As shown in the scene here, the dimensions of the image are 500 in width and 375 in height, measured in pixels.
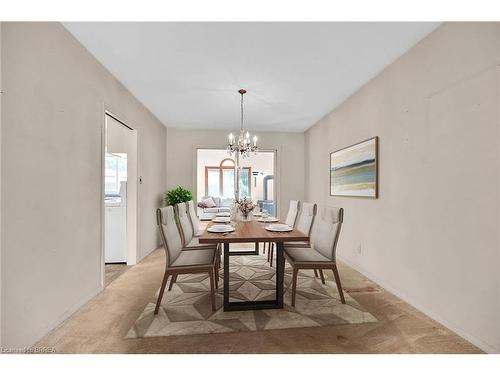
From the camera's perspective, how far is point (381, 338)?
5.49ft

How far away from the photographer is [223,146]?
205 inches

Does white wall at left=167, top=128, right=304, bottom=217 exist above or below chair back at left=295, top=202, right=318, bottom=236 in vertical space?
above

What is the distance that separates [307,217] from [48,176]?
8.32 ft

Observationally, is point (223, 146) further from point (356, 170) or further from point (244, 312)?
point (244, 312)

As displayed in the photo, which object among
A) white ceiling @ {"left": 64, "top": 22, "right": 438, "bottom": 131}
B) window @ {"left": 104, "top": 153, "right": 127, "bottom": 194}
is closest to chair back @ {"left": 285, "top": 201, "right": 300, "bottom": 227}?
white ceiling @ {"left": 64, "top": 22, "right": 438, "bottom": 131}

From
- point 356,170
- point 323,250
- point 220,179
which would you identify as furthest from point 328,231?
point 220,179

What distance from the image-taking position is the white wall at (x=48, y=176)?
145 centimetres

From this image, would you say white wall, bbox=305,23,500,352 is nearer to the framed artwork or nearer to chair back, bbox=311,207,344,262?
the framed artwork

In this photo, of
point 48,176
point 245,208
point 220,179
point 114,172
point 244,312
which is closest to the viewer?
point 48,176

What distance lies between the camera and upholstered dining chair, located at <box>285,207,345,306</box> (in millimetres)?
2143

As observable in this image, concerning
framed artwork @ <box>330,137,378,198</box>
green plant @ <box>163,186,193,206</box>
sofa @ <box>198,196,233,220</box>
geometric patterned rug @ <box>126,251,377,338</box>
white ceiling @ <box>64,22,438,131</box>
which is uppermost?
white ceiling @ <box>64,22,438,131</box>
